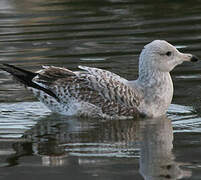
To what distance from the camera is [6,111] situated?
11.4 metres

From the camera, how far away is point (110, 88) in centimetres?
1091

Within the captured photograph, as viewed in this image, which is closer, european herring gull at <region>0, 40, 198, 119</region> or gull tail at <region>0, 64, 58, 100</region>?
european herring gull at <region>0, 40, 198, 119</region>

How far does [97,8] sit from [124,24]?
247 centimetres

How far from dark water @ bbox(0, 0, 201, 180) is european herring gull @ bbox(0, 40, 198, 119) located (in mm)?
181

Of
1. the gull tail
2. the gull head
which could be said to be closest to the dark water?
the gull tail

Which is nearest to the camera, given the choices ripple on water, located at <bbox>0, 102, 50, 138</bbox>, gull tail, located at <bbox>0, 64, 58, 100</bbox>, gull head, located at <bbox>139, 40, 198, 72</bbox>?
ripple on water, located at <bbox>0, 102, 50, 138</bbox>

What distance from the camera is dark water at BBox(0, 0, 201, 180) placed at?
869cm

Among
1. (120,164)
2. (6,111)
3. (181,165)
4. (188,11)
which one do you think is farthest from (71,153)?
(188,11)

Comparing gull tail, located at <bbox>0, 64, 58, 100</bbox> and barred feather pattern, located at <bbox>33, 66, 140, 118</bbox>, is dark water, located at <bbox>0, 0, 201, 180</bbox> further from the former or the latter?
gull tail, located at <bbox>0, 64, 58, 100</bbox>

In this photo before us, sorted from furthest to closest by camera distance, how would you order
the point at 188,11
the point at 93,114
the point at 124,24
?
the point at 188,11
the point at 124,24
the point at 93,114

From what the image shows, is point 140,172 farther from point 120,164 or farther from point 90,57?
point 90,57

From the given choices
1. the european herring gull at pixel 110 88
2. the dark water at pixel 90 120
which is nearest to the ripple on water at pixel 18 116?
the dark water at pixel 90 120

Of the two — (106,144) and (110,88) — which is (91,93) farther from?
(106,144)

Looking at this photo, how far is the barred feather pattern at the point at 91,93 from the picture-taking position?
10.9 meters
